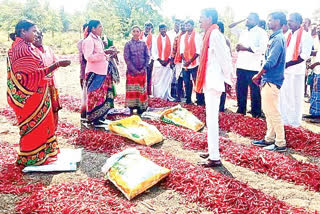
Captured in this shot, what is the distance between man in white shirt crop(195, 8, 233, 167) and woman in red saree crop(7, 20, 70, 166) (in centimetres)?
193

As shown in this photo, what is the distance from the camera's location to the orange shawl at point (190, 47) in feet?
27.0

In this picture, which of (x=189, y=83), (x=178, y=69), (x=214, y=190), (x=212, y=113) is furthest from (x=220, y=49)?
(x=178, y=69)

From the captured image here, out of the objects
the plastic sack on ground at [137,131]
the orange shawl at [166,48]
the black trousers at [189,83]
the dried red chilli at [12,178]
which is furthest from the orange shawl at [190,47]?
the dried red chilli at [12,178]

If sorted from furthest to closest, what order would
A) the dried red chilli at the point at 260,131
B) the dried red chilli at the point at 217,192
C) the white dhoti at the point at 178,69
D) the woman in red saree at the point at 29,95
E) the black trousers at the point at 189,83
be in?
the white dhoti at the point at 178,69, the black trousers at the point at 189,83, the dried red chilli at the point at 260,131, the woman in red saree at the point at 29,95, the dried red chilli at the point at 217,192

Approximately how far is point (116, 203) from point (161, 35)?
653cm

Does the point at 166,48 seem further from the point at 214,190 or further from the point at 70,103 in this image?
the point at 214,190

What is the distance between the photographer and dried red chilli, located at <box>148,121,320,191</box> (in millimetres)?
4234

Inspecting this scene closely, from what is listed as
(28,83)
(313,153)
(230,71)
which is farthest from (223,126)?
(28,83)

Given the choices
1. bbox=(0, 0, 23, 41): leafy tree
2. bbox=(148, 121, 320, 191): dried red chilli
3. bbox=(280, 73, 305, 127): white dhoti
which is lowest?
bbox=(148, 121, 320, 191): dried red chilli

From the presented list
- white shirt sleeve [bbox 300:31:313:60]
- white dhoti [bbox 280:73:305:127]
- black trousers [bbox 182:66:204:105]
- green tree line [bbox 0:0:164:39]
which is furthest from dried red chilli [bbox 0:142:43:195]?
green tree line [bbox 0:0:164:39]

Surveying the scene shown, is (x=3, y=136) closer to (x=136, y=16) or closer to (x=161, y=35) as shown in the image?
(x=161, y=35)

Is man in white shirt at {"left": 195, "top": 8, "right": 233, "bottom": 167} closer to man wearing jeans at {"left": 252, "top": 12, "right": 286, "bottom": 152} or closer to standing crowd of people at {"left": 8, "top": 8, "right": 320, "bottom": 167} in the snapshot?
standing crowd of people at {"left": 8, "top": 8, "right": 320, "bottom": 167}

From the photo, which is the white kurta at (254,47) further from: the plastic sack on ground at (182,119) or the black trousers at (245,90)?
the plastic sack on ground at (182,119)

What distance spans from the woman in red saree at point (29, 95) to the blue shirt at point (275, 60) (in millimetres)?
3048
